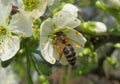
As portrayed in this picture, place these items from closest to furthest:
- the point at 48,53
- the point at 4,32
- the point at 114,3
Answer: the point at 48,53, the point at 4,32, the point at 114,3

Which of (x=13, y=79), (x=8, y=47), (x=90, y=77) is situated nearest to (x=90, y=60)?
(x=8, y=47)

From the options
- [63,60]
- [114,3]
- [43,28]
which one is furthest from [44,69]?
[114,3]

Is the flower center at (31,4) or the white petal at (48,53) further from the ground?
the flower center at (31,4)

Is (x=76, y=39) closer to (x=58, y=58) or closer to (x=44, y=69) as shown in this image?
(x=58, y=58)

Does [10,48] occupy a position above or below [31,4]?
below

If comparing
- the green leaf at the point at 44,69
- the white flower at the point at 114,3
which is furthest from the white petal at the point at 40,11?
the white flower at the point at 114,3

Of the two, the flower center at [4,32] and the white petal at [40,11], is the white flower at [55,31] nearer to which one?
the white petal at [40,11]

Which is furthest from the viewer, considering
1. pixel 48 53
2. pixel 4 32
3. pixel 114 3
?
pixel 114 3
